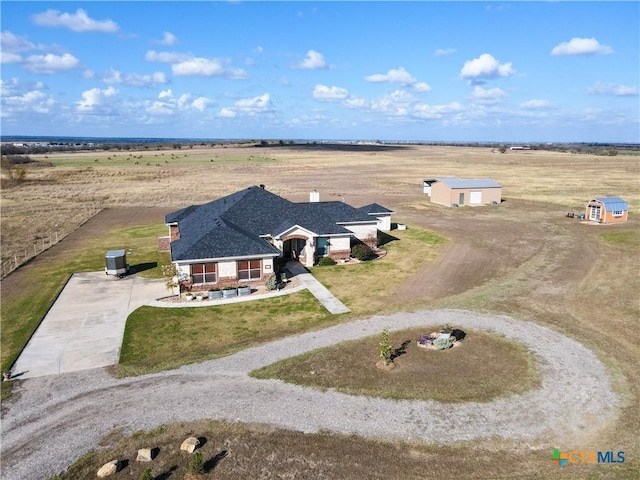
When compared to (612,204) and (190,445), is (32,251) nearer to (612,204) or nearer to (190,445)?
(190,445)

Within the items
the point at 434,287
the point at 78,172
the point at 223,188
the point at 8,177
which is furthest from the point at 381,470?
the point at 78,172

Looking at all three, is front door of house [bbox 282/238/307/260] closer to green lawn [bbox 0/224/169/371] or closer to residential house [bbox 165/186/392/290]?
residential house [bbox 165/186/392/290]

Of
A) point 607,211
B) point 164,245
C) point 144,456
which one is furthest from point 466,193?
point 144,456

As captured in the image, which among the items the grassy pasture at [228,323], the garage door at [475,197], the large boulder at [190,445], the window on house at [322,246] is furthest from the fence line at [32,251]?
the garage door at [475,197]

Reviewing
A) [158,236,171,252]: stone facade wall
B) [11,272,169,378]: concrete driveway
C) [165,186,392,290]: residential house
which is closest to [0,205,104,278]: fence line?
[11,272,169,378]: concrete driveway

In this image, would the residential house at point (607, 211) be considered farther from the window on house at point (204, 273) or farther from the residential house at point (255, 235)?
the window on house at point (204, 273)

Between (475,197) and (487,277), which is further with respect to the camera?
(475,197)

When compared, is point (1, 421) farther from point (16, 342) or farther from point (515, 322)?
point (515, 322)
